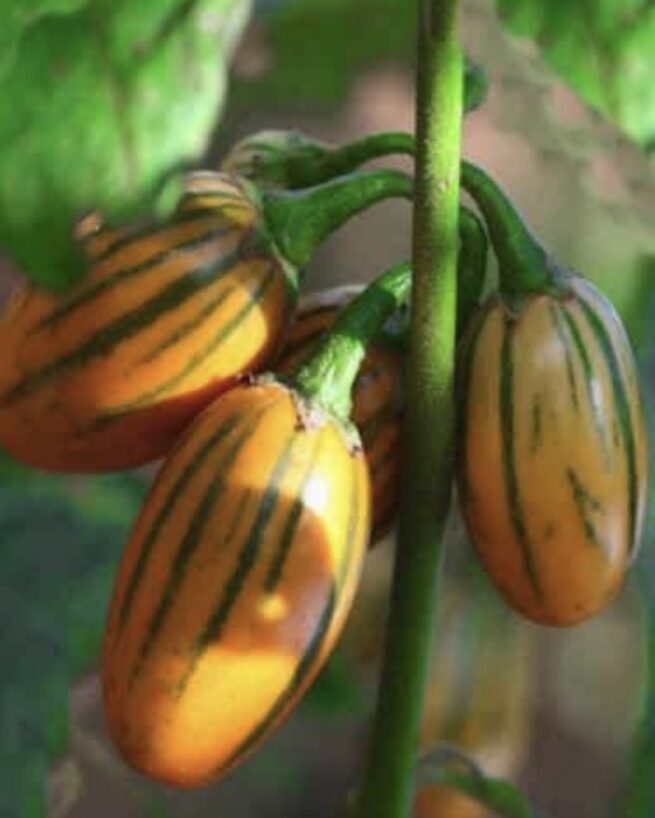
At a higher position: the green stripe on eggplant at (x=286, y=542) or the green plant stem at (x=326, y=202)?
the green plant stem at (x=326, y=202)

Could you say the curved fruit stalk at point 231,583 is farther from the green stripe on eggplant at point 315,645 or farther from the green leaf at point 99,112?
the green leaf at point 99,112

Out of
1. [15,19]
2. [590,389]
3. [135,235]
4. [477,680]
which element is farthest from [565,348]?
[477,680]

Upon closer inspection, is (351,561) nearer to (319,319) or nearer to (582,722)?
(319,319)

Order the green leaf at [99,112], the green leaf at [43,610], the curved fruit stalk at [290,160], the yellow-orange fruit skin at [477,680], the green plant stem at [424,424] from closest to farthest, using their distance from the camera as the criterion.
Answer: the green leaf at [99,112]
the green plant stem at [424,424]
the curved fruit stalk at [290,160]
the green leaf at [43,610]
the yellow-orange fruit skin at [477,680]

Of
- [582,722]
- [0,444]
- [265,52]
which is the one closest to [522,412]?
[0,444]

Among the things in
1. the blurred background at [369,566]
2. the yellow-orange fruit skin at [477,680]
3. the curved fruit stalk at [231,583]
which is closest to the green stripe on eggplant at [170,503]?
the curved fruit stalk at [231,583]

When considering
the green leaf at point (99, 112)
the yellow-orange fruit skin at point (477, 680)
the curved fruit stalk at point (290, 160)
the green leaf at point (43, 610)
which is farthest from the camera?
the yellow-orange fruit skin at point (477, 680)
